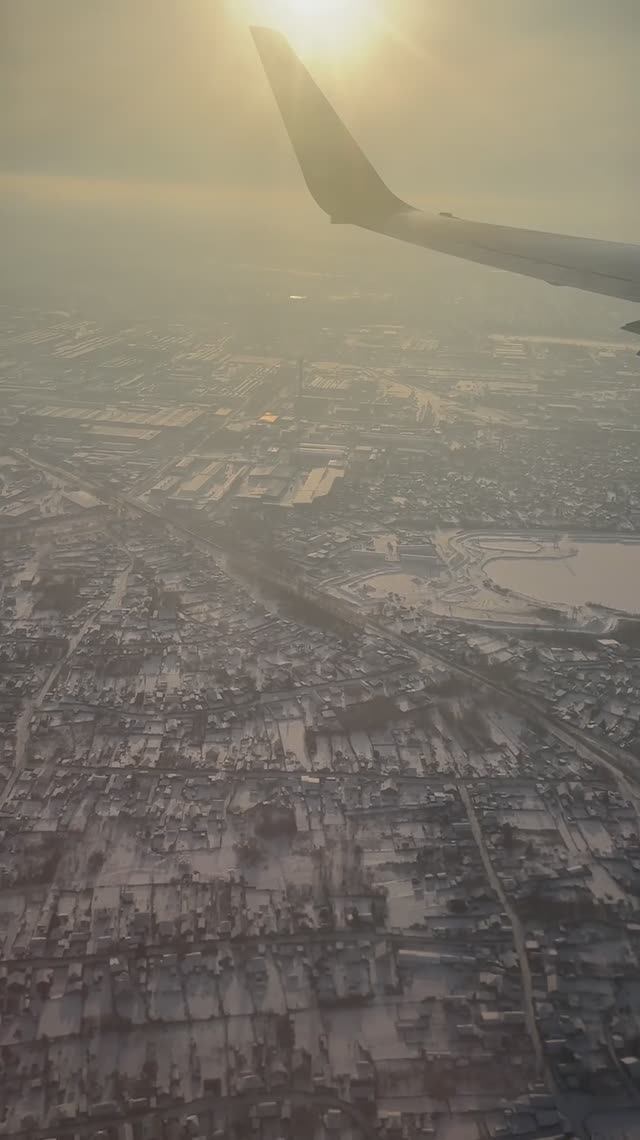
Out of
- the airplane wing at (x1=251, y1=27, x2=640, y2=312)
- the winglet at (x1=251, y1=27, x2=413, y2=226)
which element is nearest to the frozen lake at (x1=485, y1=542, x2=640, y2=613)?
the airplane wing at (x1=251, y1=27, x2=640, y2=312)

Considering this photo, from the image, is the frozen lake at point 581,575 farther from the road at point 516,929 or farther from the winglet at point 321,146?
the winglet at point 321,146

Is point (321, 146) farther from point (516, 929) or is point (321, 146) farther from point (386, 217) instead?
point (516, 929)

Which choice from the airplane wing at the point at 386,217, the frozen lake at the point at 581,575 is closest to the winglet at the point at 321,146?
the airplane wing at the point at 386,217

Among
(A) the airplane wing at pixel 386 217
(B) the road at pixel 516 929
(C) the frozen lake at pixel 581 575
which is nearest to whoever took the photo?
(A) the airplane wing at pixel 386 217

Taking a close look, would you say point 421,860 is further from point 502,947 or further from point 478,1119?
point 478,1119

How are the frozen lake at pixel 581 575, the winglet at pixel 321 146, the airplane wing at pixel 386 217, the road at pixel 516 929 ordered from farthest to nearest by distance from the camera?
the frozen lake at pixel 581 575
the road at pixel 516 929
the winglet at pixel 321 146
the airplane wing at pixel 386 217

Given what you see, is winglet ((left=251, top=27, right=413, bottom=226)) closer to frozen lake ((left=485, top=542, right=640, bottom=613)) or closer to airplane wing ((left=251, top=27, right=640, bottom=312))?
airplane wing ((left=251, top=27, right=640, bottom=312))

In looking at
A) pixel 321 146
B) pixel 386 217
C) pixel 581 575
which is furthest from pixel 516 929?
pixel 581 575
